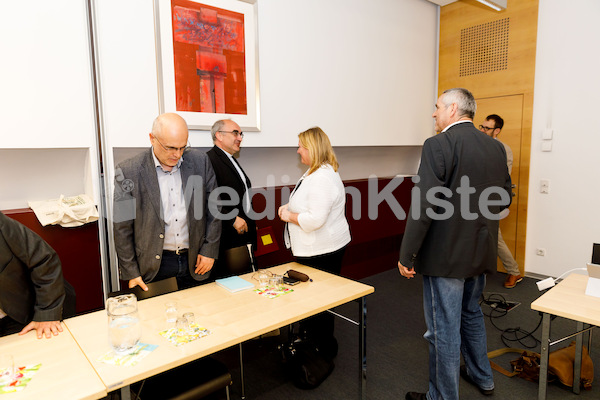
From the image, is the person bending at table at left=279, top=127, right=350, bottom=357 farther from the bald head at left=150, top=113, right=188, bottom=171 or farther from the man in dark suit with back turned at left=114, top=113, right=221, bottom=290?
the bald head at left=150, top=113, right=188, bottom=171

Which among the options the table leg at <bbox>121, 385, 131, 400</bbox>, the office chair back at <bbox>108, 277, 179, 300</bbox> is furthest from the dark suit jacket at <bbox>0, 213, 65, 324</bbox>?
the table leg at <bbox>121, 385, 131, 400</bbox>

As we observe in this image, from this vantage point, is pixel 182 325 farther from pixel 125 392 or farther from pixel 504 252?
pixel 504 252

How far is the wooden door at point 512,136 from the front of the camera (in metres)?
4.50

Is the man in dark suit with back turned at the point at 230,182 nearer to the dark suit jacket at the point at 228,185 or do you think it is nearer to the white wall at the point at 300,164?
the dark suit jacket at the point at 228,185

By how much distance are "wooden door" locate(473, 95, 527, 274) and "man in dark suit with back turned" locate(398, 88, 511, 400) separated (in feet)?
9.18

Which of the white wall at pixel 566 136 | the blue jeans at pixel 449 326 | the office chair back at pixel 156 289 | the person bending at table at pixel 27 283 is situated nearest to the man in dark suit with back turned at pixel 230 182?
the office chair back at pixel 156 289

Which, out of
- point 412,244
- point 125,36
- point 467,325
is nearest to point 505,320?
point 467,325

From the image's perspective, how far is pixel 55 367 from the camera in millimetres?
1350

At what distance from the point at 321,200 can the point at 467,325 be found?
1126 millimetres

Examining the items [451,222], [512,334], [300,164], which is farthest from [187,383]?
[300,164]

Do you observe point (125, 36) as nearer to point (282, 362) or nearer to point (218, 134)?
point (218, 134)

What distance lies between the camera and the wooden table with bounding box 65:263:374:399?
4.54 feet

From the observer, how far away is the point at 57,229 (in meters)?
2.56

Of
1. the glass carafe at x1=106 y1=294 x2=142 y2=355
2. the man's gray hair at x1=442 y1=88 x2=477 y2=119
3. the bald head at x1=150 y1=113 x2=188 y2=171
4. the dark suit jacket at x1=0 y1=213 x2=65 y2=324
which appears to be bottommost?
the glass carafe at x1=106 y1=294 x2=142 y2=355
